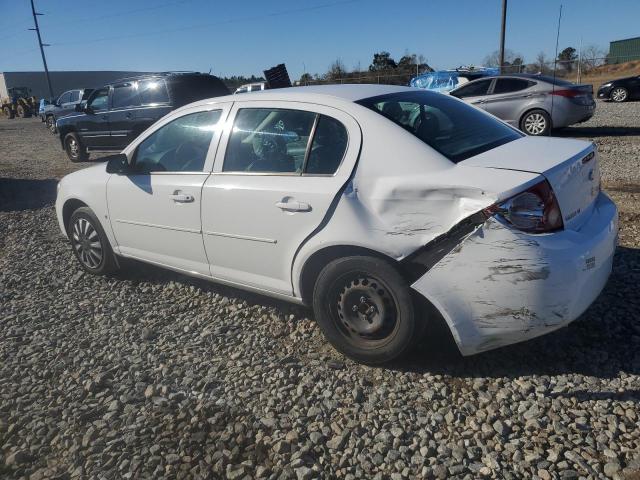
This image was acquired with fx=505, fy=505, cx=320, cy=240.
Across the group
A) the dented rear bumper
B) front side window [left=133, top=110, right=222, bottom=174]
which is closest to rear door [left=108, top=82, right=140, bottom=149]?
front side window [left=133, top=110, right=222, bottom=174]

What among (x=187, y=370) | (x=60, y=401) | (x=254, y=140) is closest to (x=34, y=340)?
(x=60, y=401)

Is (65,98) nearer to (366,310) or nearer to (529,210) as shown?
(366,310)

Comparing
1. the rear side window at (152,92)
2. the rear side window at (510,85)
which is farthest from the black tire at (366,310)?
the rear side window at (510,85)

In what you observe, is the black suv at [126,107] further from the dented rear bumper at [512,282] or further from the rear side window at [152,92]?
the dented rear bumper at [512,282]

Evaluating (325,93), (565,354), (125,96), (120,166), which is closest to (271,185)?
(325,93)

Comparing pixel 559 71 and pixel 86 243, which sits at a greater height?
pixel 559 71

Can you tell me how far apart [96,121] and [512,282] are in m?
11.9

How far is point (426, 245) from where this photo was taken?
8.62 ft

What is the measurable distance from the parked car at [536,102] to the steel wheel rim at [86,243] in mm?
9355

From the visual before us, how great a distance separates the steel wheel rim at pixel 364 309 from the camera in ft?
9.41

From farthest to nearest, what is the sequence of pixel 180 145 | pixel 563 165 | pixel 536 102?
pixel 536 102 < pixel 180 145 < pixel 563 165

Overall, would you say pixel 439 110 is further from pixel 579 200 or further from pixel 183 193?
pixel 183 193

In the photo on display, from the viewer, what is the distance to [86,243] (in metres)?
4.79

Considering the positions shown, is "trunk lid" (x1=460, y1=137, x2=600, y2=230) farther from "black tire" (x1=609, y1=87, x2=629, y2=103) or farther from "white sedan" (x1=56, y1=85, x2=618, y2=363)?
"black tire" (x1=609, y1=87, x2=629, y2=103)
